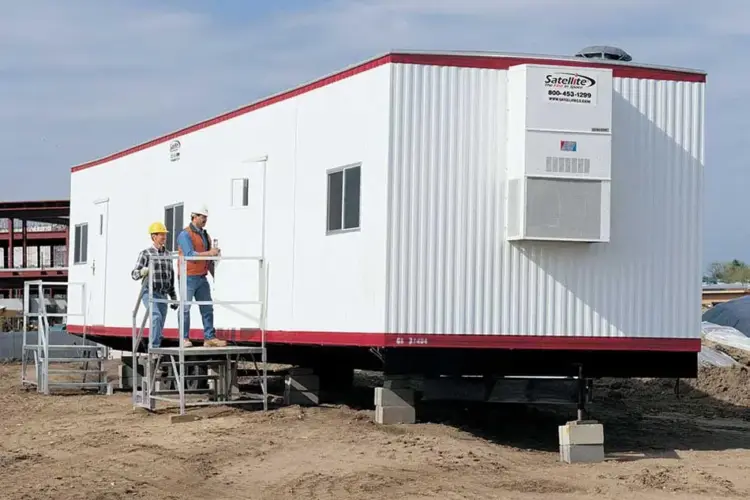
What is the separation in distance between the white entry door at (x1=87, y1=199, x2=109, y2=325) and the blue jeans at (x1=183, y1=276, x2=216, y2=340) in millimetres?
6191

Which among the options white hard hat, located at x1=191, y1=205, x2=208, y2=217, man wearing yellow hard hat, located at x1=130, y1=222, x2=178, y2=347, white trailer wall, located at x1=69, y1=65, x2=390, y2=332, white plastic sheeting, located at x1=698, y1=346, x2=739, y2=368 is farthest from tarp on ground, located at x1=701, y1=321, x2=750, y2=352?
man wearing yellow hard hat, located at x1=130, y1=222, x2=178, y2=347

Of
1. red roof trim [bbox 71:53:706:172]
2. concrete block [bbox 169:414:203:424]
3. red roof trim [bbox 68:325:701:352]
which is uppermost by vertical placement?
red roof trim [bbox 71:53:706:172]

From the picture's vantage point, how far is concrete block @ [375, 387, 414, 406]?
43.1ft

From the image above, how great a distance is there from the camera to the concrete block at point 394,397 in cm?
1313

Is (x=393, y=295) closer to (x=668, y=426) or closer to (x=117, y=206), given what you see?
(x=668, y=426)

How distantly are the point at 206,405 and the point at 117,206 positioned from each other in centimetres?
690

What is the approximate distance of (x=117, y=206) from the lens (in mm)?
20641

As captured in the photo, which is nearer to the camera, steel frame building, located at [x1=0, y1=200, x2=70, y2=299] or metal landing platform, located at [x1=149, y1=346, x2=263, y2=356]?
metal landing platform, located at [x1=149, y1=346, x2=263, y2=356]

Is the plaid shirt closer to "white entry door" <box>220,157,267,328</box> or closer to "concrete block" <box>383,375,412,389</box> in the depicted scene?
"white entry door" <box>220,157,267,328</box>

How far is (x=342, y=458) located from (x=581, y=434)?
271 cm

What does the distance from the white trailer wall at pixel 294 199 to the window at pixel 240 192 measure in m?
0.11

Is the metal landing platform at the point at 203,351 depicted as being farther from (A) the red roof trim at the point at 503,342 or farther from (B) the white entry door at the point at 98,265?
(B) the white entry door at the point at 98,265

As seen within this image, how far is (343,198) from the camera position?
1355 centimetres

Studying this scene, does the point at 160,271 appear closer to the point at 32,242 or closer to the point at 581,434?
the point at 581,434
